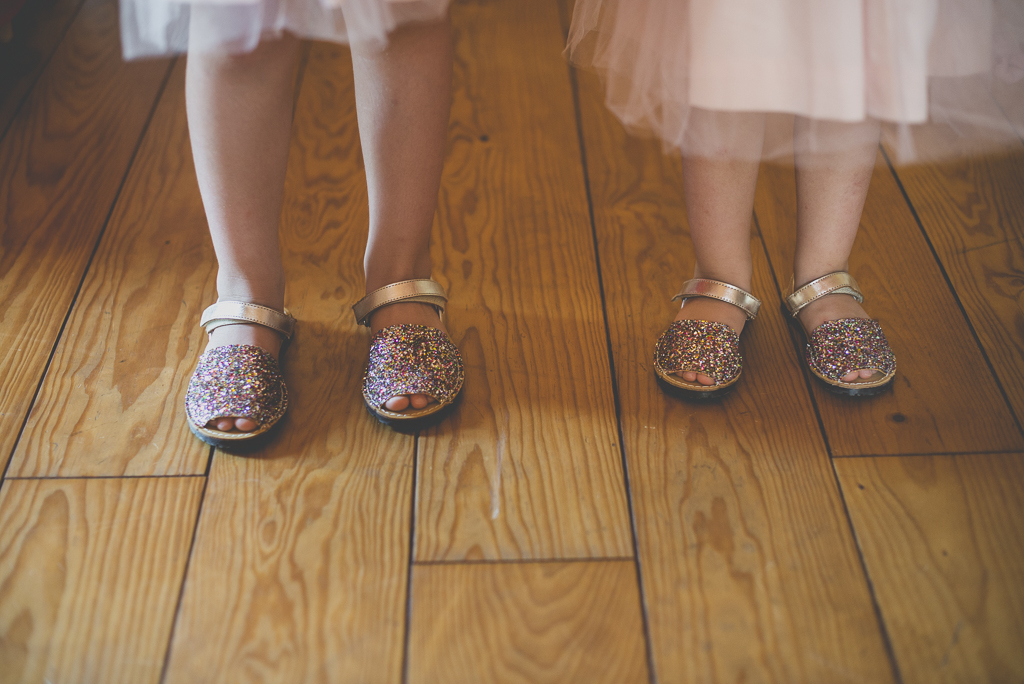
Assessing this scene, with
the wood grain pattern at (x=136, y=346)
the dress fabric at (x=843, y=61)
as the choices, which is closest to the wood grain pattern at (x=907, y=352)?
the dress fabric at (x=843, y=61)

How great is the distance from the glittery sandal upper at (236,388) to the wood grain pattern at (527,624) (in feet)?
0.79

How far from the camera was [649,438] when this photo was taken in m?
0.84

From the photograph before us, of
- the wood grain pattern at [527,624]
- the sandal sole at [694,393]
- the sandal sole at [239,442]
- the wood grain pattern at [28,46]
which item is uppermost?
the wood grain pattern at [28,46]

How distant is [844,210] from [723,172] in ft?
0.48

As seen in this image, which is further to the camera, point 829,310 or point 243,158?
point 829,310

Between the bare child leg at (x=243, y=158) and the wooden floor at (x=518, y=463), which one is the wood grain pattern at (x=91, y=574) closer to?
the wooden floor at (x=518, y=463)

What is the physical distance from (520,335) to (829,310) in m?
0.37

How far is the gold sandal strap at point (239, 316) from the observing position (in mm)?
859

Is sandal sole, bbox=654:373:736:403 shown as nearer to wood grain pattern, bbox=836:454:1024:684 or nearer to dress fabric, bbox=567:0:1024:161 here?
wood grain pattern, bbox=836:454:1024:684

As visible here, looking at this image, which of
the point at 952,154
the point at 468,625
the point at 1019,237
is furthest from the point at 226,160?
the point at 1019,237

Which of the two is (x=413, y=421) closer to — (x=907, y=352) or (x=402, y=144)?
(x=402, y=144)

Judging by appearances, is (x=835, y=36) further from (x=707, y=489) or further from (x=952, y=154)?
(x=707, y=489)

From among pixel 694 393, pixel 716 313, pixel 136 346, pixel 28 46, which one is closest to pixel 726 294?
pixel 716 313

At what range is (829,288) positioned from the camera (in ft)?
3.01
